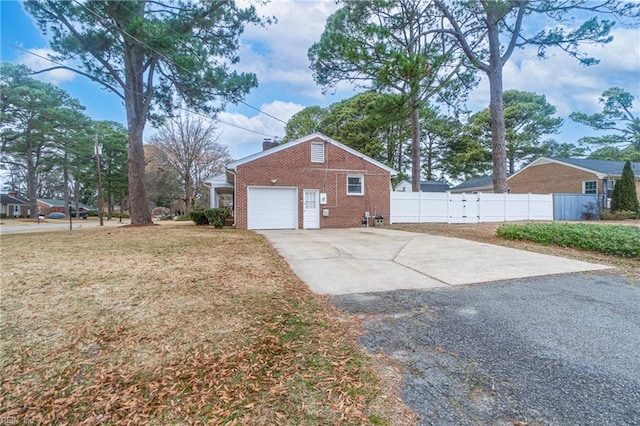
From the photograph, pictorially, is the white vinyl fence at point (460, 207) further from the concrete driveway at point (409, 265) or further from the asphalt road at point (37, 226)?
the asphalt road at point (37, 226)

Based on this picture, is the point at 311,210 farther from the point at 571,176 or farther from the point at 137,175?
the point at 571,176

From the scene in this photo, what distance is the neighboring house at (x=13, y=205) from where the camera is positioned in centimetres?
3986

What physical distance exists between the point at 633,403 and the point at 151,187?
34.4 meters

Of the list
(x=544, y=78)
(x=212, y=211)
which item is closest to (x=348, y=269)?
(x=212, y=211)

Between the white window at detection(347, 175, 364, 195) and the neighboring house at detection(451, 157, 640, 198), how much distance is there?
51.7 feet

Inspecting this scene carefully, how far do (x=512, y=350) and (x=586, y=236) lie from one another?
6557 millimetres

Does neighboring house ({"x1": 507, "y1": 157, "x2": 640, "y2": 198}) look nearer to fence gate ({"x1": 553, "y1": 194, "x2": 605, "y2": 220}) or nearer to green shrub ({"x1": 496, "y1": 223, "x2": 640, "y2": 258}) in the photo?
fence gate ({"x1": 553, "y1": 194, "x2": 605, "y2": 220})

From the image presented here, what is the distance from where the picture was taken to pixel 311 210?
13.9 m

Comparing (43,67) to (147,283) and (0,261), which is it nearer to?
(0,261)

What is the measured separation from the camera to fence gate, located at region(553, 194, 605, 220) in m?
17.0

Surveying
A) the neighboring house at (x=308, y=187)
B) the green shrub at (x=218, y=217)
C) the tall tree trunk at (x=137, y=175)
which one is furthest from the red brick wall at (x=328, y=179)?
the tall tree trunk at (x=137, y=175)

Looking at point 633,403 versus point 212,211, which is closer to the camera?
point 633,403

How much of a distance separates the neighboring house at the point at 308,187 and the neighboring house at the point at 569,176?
14.4 m

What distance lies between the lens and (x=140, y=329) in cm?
288
